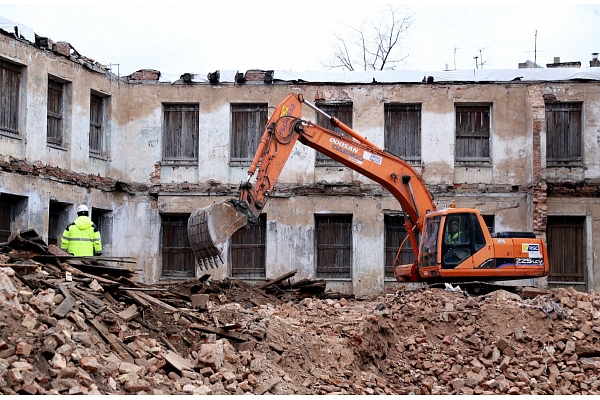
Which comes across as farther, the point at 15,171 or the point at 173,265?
the point at 173,265

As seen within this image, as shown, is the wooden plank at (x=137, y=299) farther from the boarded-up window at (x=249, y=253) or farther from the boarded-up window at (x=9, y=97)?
the boarded-up window at (x=249, y=253)

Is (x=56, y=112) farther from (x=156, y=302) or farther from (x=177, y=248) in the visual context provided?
(x=156, y=302)

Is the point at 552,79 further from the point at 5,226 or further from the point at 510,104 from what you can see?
the point at 5,226

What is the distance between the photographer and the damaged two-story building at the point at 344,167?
A: 21.7m

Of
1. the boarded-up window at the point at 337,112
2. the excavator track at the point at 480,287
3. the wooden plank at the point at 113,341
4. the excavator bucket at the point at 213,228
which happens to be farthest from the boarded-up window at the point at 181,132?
the wooden plank at the point at 113,341

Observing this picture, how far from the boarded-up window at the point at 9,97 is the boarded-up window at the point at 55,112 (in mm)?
1297

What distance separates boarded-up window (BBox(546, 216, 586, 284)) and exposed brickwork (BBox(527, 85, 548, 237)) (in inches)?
30.4

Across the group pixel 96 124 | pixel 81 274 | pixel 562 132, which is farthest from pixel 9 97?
pixel 562 132

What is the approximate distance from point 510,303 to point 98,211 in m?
11.6

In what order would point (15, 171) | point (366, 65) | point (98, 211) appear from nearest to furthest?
point (15, 171) → point (98, 211) → point (366, 65)

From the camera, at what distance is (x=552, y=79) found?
22203 millimetres

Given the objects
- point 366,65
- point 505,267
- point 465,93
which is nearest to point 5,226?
point 505,267

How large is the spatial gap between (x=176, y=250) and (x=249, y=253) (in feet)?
6.60

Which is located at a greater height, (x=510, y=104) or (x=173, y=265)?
(x=510, y=104)
